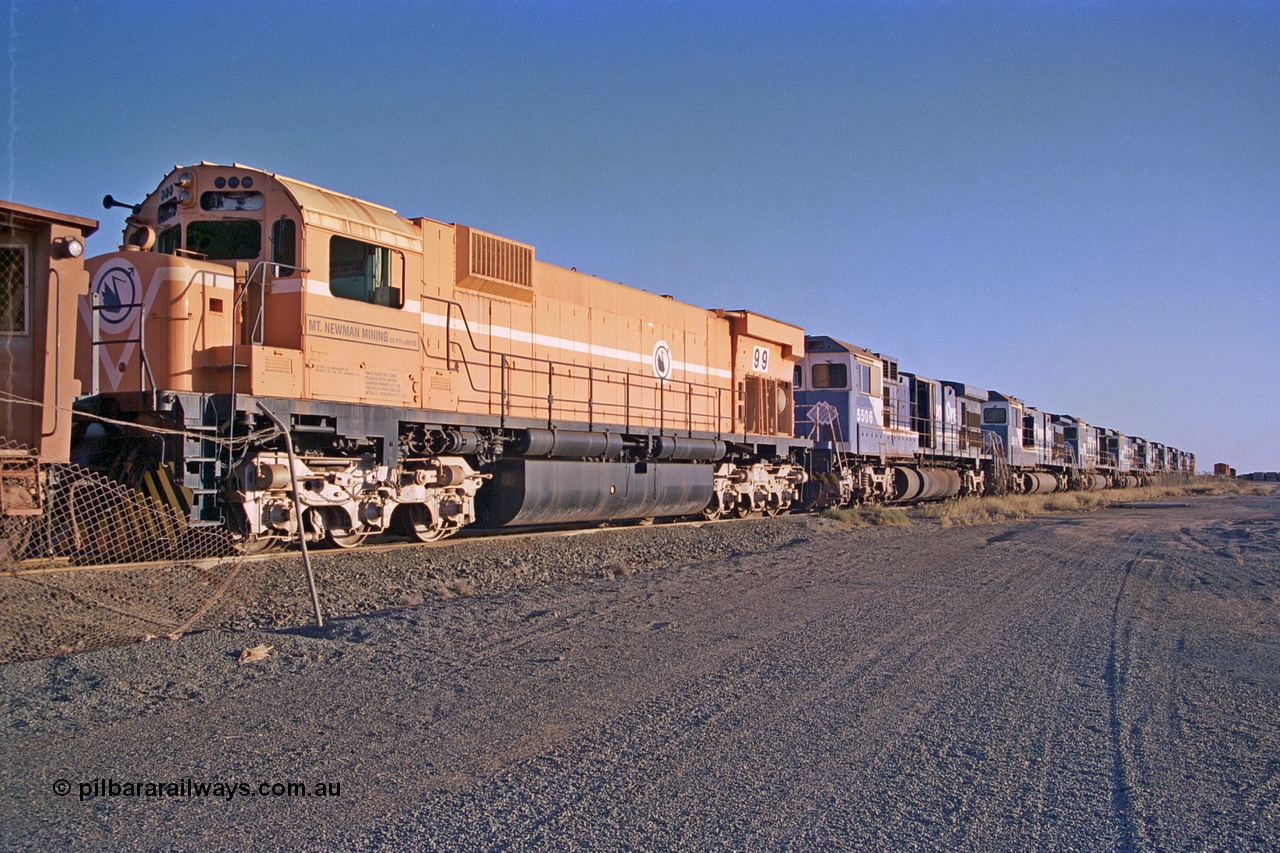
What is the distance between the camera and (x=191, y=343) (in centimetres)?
800

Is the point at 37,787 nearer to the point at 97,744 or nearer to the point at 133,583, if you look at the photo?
the point at 97,744

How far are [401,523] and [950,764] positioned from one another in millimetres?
7908

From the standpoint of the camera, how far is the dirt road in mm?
3115

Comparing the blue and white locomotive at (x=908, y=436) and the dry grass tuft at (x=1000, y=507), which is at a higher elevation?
the blue and white locomotive at (x=908, y=436)

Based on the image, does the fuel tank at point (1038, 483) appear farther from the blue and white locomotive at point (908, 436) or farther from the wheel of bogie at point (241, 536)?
the wheel of bogie at point (241, 536)

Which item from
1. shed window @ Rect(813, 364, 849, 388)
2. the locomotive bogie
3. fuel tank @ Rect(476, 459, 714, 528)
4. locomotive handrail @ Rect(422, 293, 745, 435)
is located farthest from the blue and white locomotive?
the locomotive bogie

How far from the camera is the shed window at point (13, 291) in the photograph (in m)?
5.54

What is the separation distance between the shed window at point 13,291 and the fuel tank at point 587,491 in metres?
6.06

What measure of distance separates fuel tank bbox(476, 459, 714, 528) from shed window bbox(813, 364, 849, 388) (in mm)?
6442

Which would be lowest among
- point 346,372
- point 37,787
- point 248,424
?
point 37,787

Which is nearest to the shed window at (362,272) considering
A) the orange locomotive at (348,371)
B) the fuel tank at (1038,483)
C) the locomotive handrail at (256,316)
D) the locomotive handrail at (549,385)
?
the orange locomotive at (348,371)

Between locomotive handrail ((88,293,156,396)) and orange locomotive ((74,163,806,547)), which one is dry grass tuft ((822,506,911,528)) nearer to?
orange locomotive ((74,163,806,547))

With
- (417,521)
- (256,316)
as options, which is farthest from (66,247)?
(417,521)

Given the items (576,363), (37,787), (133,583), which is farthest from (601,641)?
(576,363)
